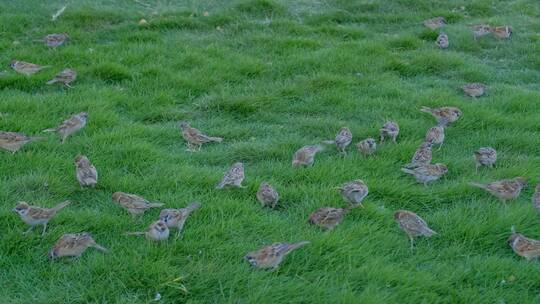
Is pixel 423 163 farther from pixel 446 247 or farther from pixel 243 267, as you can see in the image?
pixel 243 267

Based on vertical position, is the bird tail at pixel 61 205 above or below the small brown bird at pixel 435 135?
below

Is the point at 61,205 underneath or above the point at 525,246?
underneath

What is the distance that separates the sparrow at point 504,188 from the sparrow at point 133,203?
3.20 m

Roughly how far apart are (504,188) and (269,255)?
105 inches

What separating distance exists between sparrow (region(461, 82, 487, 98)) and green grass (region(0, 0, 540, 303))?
0.15 meters

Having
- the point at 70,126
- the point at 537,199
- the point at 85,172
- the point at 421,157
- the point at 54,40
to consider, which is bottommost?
the point at 54,40

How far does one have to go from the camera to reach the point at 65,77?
945cm

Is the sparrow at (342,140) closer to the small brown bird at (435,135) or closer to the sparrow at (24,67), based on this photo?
the small brown bird at (435,135)

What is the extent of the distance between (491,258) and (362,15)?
841 centimetres

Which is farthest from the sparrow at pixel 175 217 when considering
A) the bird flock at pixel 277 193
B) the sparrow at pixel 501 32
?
the sparrow at pixel 501 32

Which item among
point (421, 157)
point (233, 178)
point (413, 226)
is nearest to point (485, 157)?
point (421, 157)

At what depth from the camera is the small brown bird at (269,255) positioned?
5.52m

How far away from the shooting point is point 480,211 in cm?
662

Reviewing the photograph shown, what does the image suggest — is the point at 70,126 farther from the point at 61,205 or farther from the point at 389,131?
the point at 389,131
